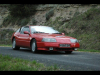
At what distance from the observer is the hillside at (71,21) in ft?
64.9

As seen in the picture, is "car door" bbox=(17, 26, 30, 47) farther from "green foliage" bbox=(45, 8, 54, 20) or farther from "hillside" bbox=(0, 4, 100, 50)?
"green foliage" bbox=(45, 8, 54, 20)

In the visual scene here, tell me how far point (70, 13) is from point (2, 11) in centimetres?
1760

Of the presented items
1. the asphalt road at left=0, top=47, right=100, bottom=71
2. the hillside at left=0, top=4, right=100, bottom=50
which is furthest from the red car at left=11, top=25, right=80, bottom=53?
the hillside at left=0, top=4, right=100, bottom=50

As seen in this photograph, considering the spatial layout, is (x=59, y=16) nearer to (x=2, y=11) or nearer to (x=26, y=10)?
(x=26, y=10)

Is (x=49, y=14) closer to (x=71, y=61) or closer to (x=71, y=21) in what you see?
(x=71, y=21)

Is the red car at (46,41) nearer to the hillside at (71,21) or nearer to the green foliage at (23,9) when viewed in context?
the hillside at (71,21)

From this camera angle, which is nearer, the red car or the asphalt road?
the asphalt road

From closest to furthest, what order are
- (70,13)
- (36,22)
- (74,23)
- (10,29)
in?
(74,23) → (70,13) → (36,22) → (10,29)

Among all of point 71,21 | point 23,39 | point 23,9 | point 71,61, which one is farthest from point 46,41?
point 23,9

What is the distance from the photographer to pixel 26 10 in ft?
107

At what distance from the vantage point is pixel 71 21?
24406 millimetres

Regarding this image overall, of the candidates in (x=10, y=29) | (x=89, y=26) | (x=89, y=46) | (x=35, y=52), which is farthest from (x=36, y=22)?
(x=35, y=52)

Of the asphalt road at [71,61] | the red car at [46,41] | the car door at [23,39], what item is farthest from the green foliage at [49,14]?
the asphalt road at [71,61]

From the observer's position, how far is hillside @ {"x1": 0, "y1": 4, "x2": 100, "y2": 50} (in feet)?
64.9
